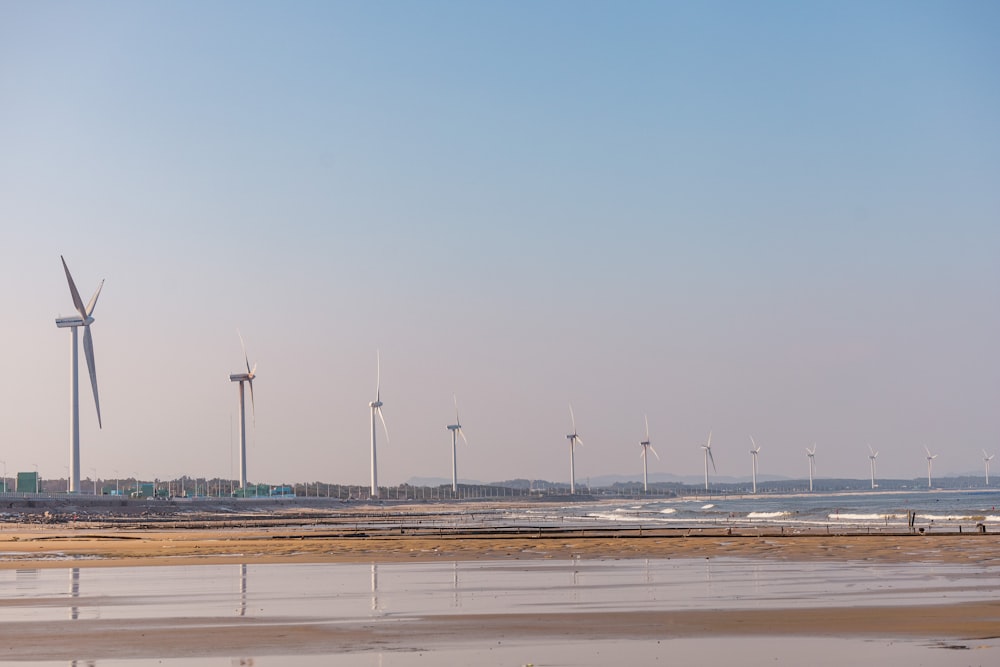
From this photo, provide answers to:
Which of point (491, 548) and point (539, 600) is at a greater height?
point (539, 600)

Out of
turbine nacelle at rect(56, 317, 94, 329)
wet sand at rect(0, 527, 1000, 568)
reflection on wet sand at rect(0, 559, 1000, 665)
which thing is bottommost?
wet sand at rect(0, 527, 1000, 568)

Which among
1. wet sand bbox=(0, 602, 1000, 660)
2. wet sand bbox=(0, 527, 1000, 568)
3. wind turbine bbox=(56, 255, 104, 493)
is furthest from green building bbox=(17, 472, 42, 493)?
wet sand bbox=(0, 602, 1000, 660)

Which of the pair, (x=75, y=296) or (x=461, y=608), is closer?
(x=461, y=608)

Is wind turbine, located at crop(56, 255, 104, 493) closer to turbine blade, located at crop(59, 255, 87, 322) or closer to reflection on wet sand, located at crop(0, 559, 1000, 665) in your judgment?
turbine blade, located at crop(59, 255, 87, 322)

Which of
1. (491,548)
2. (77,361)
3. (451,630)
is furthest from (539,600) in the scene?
(77,361)

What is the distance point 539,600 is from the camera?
88.9 feet

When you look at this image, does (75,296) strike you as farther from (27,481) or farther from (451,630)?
(451,630)

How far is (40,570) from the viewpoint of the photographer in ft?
136

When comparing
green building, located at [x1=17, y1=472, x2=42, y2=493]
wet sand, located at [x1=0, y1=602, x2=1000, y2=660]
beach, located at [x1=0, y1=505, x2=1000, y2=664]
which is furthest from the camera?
green building, located at [x1=17, y1=472, x2=42, y2=493]

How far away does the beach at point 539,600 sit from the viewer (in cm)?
2028

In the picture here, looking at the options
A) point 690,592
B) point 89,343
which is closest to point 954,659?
point 690,592

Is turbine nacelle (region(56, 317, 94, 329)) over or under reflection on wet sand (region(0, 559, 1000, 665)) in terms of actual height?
over

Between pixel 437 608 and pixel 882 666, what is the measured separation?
11.3 meters

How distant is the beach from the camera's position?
66.5ft
